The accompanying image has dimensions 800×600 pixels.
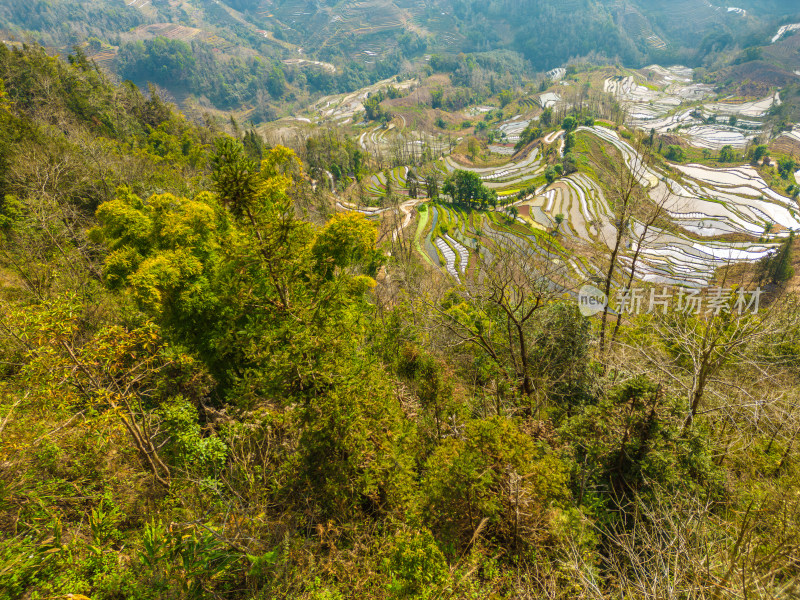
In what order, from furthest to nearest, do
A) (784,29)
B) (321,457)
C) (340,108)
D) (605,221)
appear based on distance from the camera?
(340,108)
(784,29)
(605,221)
(321,457)

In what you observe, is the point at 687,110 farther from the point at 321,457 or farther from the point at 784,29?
the point at 321,457

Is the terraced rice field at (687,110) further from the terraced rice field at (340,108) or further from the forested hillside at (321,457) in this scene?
the forested hillside at (321,457)

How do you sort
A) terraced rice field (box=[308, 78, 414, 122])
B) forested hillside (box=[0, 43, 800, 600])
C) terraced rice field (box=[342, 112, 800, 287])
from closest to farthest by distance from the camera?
forested hillside (box=[0, 43, 800, 600]), terraced rice field (box=[342, 112, 800, 287]), terraced rice field (box=[308, 78, 414, 122])

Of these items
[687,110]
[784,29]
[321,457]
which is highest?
[784,29]

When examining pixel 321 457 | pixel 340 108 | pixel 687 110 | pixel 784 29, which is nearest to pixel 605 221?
pixel 321 457

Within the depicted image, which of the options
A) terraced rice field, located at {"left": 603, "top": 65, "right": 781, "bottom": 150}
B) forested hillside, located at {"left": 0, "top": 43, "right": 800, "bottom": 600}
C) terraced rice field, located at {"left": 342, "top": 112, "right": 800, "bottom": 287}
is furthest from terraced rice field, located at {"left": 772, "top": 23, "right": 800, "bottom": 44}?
forested hillside, located at {"left": 0, "top": 43, "right": 800, "bottom": 600}

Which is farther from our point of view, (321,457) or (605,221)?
(605,221)

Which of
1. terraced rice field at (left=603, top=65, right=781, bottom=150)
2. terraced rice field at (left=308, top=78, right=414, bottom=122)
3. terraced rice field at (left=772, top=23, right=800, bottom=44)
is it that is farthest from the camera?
terraced rice field at (left=308, top=78, right=414, bottom=122)

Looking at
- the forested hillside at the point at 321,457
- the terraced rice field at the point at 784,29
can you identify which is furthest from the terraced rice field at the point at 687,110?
the forested hillside at the point at 321,457

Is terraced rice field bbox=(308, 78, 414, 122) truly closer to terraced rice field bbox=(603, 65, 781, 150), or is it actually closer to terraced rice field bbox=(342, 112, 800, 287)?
terraced rice field bbox=(342, 112, 800, 287)

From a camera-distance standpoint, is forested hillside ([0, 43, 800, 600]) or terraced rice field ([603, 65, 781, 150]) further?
terraced rice field ([603, 65, 781, 150])

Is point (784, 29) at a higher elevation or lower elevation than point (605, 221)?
higher

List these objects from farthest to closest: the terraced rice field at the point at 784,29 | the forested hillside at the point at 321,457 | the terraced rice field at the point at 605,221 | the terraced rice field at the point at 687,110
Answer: the terraced rice field at the point at 784,29 < the terraced rice field at the point at 687,110 < the terraced rice field at the point at 605,221 < the forested hillside at the point at 321,457
